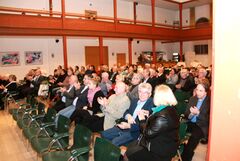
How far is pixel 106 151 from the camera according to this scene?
2600mm

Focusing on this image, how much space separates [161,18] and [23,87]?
14.3m

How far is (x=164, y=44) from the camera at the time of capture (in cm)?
2030

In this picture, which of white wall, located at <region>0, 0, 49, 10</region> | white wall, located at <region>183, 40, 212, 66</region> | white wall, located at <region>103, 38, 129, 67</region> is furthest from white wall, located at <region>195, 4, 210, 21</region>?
white wall, located at <region>0, 0, 49, 10</region>

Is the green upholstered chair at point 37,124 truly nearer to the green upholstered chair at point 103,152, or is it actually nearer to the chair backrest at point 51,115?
the chair backrest at point 51,115

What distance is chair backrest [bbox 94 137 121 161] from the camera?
2.46 m

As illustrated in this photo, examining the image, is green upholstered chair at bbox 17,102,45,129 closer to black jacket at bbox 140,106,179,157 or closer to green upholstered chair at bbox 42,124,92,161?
green upholstered chair at bbox 42,124,92,161

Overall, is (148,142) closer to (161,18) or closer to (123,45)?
(123,45)

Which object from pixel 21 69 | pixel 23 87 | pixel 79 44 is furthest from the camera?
pixel 79 44

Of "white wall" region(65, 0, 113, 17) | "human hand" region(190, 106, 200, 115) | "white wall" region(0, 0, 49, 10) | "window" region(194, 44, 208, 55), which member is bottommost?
"human hand" region(190, 106, 200, 115)

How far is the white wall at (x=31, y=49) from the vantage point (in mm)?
12305

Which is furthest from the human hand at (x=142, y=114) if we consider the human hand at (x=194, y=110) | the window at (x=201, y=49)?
the window at (x=201, y=49)

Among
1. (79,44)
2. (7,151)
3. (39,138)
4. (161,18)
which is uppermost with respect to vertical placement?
(161,18)

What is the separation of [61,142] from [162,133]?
5.80 feet

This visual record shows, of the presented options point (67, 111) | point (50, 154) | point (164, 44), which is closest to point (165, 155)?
point (50, 154)
